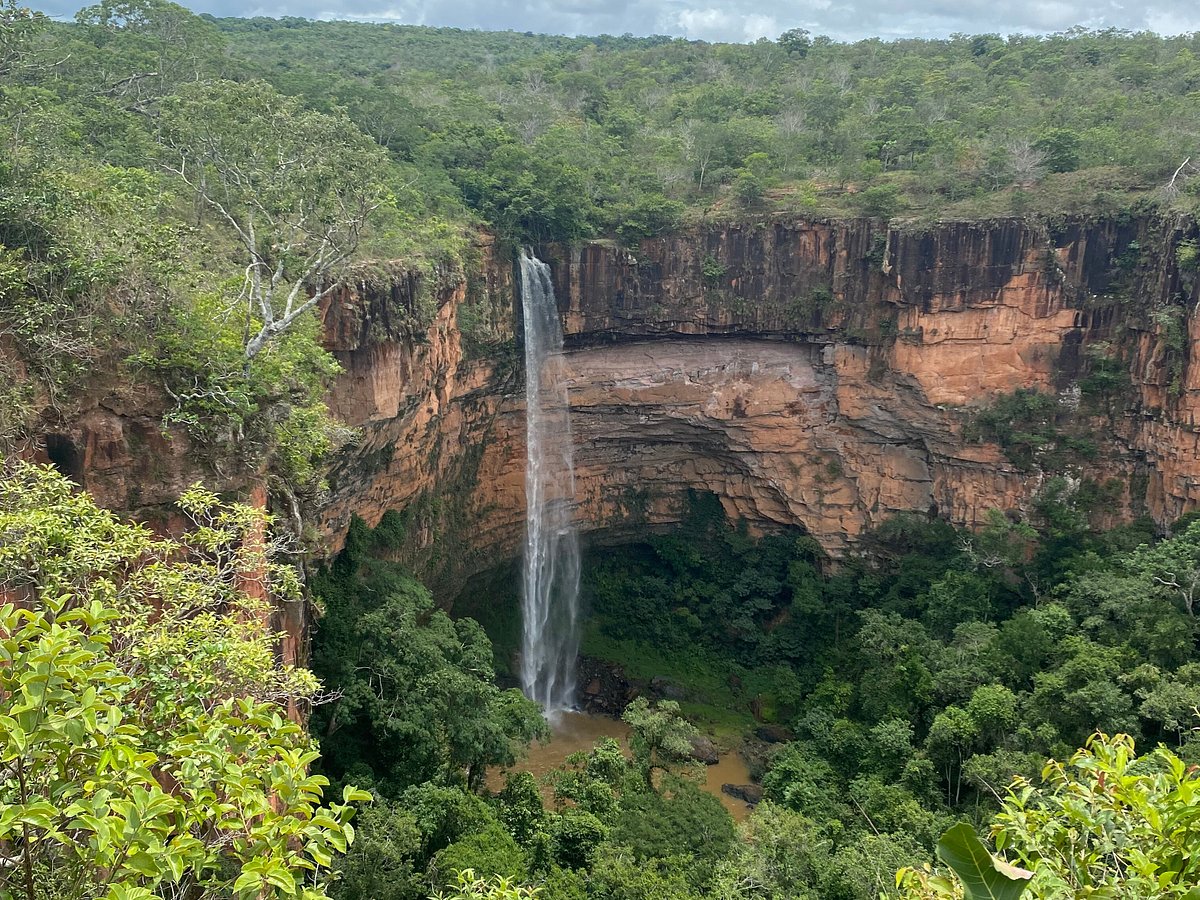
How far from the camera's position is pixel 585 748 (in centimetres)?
1838

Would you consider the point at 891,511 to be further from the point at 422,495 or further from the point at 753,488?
the point at 422,495

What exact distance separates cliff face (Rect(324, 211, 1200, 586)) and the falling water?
40 centimetres

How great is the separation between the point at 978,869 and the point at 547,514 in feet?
61.8

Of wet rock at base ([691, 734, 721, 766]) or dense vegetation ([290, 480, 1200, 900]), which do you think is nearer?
dense vegetation ([290, 480, 1200, 900])

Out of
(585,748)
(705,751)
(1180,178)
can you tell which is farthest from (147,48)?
(1180,178)

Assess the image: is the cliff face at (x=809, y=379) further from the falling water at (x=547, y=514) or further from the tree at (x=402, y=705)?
the tree at (x=402, y=705)

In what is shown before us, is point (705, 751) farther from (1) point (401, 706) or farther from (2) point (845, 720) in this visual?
(1) point (401, 706)

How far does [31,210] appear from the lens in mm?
8344

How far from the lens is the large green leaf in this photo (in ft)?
10.5

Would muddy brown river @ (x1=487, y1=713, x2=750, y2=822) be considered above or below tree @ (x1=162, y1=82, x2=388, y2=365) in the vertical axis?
below

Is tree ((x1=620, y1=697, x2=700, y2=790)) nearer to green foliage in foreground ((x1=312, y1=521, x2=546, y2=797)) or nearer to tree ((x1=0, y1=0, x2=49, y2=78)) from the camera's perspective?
green foliage in foreground ((x1=312, y1=521, x2=546, y2=797))

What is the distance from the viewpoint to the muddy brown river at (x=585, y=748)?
16562 mm

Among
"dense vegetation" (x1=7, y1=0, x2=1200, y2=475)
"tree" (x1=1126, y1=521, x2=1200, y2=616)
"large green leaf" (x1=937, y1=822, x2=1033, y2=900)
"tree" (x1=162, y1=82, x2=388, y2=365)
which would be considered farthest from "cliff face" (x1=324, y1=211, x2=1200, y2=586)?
"large green leaf" (x1=937, y1=822, x2=1033, y2=900)

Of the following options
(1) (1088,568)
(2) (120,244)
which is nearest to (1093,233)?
(1) (1088,568)
